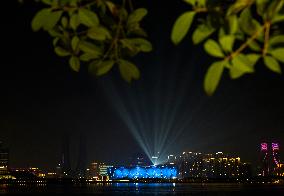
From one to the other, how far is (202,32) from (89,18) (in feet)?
2.06

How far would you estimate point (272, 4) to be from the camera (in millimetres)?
2904

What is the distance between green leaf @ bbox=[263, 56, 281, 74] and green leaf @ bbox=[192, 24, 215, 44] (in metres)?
0.32

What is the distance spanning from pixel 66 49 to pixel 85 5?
1.23 ft

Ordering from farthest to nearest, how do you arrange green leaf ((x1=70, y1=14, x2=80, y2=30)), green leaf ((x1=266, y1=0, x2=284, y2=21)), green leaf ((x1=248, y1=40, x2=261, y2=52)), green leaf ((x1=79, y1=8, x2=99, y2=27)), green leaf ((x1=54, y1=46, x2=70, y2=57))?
green leaf ((x1=54, y1=46, x2=70, y2=57))
green leaf ((x1=70, y1=14, x2=80, y2=30))
green leaf ((x1=79, y1=8, x2=99, y2=27))
green leaf ((x1=248, y1=40, x2=261, y2=52))
green leaf ((x1=266, y1=0, x2=284, y2=21))

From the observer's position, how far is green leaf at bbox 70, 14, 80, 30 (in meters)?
3.32

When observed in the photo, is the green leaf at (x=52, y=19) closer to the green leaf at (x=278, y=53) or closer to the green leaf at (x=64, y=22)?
the green leaf at (x=64, y=22)

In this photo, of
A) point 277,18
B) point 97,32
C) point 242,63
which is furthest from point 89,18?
point 277,18

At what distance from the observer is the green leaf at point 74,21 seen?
3.32 metres

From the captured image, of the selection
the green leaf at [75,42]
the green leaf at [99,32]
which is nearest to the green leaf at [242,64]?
the green leaf at [99,32]

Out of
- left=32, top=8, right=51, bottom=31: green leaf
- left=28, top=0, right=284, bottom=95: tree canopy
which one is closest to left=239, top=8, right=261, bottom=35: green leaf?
left=28, top=0, right=284, bottom=95: tree canopy

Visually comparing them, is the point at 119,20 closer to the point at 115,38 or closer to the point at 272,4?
the point at 115,38

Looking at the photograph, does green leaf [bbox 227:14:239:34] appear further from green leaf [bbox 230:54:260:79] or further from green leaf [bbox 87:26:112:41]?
green leaf [bbox 87:26:112:41]

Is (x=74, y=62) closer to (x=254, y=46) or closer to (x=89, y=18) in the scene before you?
(x=89, y=18)

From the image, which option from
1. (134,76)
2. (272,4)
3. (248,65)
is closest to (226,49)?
(248,65)
